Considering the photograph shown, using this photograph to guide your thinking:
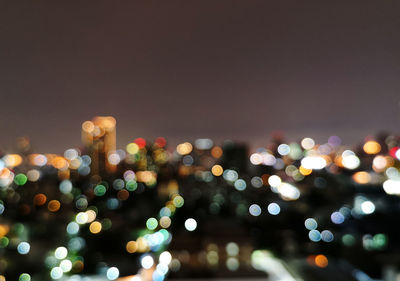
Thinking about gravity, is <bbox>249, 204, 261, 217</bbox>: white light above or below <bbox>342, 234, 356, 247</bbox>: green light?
above

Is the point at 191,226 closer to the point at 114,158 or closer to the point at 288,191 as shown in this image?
the point at 288,191

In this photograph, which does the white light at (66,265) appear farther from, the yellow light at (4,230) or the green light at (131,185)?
the green light at (131,185)

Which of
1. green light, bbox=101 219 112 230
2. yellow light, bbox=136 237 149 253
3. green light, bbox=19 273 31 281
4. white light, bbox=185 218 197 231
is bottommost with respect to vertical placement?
green light, bbox=19 273 31 281

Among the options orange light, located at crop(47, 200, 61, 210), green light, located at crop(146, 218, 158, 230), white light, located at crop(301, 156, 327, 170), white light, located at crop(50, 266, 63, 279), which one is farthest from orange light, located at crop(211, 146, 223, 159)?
white light, located at crop(50, 266, 63, 279)

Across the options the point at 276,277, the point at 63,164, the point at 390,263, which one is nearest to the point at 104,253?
the point at 390,263

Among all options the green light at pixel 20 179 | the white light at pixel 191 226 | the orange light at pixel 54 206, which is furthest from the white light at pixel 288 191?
the green light at pixel 20 179

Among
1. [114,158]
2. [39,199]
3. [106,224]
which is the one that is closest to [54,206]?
[39,199]

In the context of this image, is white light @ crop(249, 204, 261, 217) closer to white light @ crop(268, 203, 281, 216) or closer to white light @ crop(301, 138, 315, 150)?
white light @ crop(268, 203, 281, 216)
